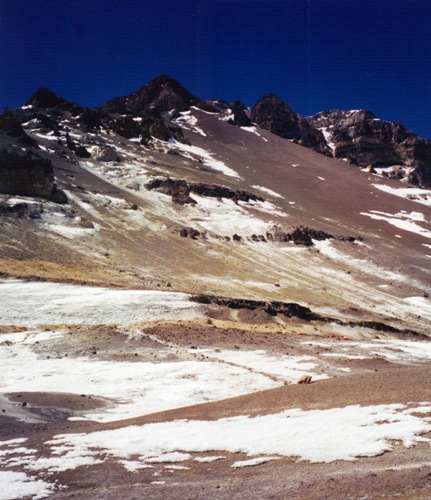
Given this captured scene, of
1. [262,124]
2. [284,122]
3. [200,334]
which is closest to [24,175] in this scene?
[200,334]

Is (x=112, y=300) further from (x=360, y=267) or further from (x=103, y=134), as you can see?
(x=103, y=134)

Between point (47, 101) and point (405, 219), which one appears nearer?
point (405, 219)

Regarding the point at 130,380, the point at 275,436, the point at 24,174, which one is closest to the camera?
the point at 275,436

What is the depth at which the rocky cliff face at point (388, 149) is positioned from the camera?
144000mm

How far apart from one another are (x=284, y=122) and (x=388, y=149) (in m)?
38.3

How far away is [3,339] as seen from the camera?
21109 mm

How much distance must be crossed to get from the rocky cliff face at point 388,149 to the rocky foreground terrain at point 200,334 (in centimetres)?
5494

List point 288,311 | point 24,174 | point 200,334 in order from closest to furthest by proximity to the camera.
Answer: point 200,334 → point 288,311 → point 24,174

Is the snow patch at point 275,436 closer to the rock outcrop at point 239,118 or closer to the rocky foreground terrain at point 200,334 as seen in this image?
the rocky foreground terrain at point 200,334

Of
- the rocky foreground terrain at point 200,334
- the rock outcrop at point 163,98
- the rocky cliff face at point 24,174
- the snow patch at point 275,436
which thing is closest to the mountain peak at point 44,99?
the rock outcrop at point 163,98

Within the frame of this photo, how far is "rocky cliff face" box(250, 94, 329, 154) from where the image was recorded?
534 feet

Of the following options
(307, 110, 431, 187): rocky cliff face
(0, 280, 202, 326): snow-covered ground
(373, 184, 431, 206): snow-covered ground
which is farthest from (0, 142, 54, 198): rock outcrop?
(307, 110, 431, 187): rocky cliff face

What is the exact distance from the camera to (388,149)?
506 ft

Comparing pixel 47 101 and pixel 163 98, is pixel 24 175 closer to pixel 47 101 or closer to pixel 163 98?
pixel 47 101
